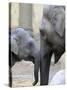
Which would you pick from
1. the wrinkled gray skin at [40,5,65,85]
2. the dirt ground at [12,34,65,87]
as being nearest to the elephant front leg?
the wrinkled gray skin at [40,5,65,85]

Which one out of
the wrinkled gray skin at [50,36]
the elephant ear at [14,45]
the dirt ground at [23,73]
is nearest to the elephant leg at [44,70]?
the wrinkled gray skin at [50,36]

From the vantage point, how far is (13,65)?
1646 mm

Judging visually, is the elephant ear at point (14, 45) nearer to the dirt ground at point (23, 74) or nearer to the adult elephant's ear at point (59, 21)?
the dirt ground at point (23, 74)

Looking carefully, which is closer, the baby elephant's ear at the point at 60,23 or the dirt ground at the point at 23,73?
the dirt ground at the point at 23,73

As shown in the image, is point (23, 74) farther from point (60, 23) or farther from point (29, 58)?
point (60, 23)

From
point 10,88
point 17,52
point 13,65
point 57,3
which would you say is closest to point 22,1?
point 57,3

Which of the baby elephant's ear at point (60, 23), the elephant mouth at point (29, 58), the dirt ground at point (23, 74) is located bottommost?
the dirt ground at point (23, 74)

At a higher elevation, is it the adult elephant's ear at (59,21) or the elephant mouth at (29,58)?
the adult elephant's ear at (59,21)

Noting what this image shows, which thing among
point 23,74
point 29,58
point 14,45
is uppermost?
point 14,45

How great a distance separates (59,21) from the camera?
1.76m

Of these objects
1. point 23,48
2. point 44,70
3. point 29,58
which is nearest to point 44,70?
point 44,70

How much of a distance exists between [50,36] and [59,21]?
0.17 metres

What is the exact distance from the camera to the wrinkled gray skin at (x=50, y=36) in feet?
5.65

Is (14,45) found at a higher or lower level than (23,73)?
higher
